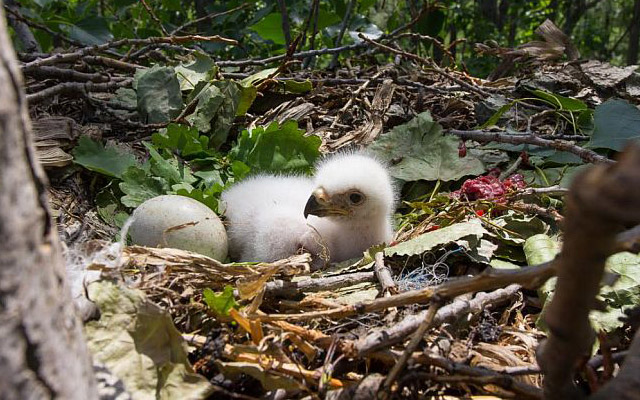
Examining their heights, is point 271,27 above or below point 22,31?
below

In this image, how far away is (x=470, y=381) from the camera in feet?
4.06

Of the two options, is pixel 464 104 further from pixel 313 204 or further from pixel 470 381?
pixel 470 381

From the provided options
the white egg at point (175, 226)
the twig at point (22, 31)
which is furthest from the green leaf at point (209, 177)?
the twig at point (22, 31)

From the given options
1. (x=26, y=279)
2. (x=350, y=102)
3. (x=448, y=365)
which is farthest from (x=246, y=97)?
(x=26, y=279)

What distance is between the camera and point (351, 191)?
2.44 meters

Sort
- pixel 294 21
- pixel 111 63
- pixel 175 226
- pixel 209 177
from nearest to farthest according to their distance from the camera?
1. pixel 175 226
2. pixel 209 177
3. pixel 111 63
4. pixel 294 21

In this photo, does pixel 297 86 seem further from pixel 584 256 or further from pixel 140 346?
pixel 584 256

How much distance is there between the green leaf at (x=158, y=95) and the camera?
2.94m

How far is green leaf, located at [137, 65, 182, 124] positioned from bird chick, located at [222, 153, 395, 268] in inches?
23.6

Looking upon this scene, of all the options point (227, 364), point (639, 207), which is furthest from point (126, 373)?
point (639, 207)

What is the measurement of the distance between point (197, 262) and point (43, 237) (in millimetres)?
902

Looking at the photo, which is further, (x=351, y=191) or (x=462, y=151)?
(x=462, y=151)

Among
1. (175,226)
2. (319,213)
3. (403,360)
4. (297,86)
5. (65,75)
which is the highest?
(65,75)

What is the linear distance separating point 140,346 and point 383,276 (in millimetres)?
766
